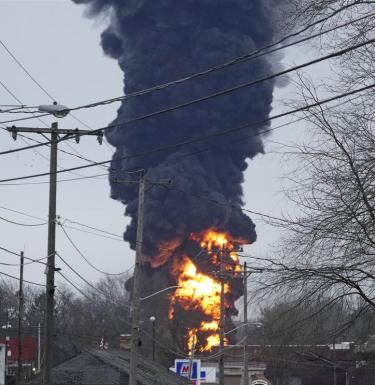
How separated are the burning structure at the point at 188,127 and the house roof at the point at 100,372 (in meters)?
40.5

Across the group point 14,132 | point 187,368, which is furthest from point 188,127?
point 14,132

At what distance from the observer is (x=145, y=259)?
84.8 metres

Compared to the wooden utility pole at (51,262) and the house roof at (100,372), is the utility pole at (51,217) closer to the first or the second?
the wooden utility pole at (51,262)

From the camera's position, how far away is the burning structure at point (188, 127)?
79.8 m

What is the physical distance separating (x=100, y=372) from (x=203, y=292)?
42.8 m

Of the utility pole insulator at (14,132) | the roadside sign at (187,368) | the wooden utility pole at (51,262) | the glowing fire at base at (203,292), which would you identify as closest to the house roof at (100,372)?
the roadside sign at (187,368)

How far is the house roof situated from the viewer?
3189 centimetres

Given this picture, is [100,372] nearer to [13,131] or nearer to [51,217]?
[51,217]

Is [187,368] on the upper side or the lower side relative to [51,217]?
lower

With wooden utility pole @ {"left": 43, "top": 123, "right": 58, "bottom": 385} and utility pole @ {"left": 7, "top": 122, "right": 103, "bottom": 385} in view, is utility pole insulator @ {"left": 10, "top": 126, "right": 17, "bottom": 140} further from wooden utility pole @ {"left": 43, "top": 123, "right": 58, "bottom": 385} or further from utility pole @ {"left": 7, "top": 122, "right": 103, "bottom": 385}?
wooden utility pole @ {"left": 43, "top": 123, "right": 58, "bottom": 385}

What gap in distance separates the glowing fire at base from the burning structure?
0.18m

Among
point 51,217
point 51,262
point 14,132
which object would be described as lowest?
point 51,262

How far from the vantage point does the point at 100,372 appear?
107ft

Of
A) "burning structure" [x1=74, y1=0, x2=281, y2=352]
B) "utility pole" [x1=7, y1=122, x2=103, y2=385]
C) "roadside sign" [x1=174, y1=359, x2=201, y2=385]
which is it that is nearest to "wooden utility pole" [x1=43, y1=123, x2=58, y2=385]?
"utility pole" [x1=7, y1=122, x2=103, y2=385]
